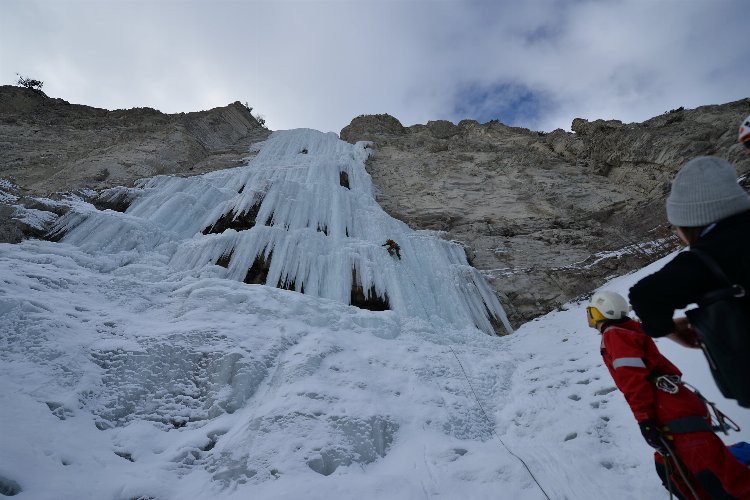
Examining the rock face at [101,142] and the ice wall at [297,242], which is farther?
the rock face at [101,142]

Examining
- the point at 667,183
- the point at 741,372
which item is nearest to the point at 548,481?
the point at 741,372

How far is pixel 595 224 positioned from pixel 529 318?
18.8 ft

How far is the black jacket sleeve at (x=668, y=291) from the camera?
181 centimetres

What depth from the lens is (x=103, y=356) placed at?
549cm

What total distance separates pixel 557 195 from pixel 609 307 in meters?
14.6

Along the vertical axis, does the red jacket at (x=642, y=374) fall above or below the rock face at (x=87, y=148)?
below

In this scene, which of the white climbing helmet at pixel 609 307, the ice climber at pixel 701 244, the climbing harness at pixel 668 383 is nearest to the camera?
the ice climber at pixel 701 244

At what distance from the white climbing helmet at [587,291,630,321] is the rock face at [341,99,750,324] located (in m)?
8.22

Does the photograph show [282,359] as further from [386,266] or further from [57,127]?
[57,127]

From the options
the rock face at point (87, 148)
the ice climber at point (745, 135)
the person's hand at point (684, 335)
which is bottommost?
the person's hand at point (684, 335)

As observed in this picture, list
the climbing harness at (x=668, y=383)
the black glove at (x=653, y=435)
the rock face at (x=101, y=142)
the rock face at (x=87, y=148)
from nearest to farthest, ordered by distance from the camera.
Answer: the black glove at (x=653, y=435)
the climbing harness at (x=668, y=383)
the rock face at (x=87, y=148)
the rock face at (x=101, y=142)

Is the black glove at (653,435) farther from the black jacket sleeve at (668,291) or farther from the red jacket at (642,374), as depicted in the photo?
the black jacket sleeve at (668,291)

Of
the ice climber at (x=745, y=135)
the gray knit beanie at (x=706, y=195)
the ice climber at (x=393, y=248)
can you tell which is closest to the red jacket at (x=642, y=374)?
the gray knit beanie at (x=706, y=195)

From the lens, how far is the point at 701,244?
72.2 inches
